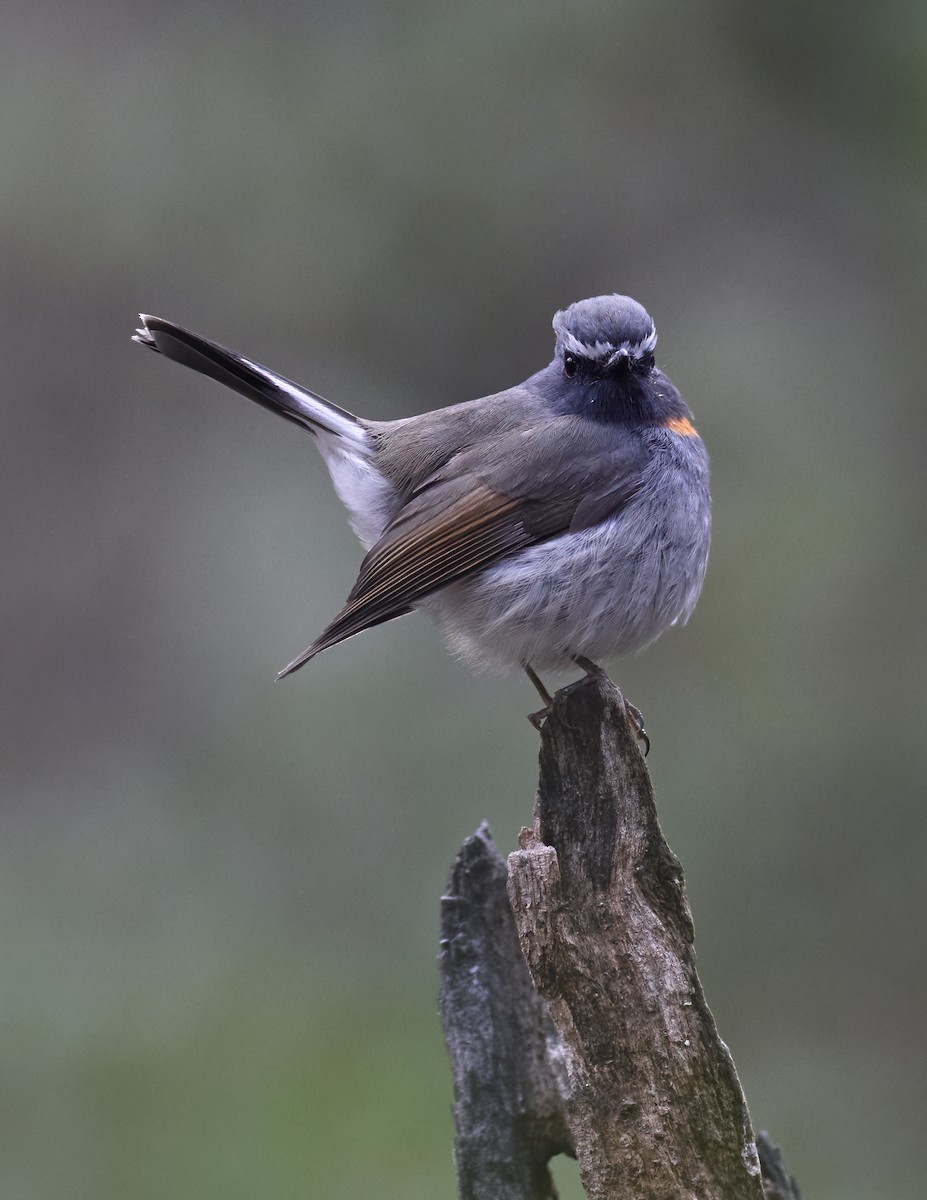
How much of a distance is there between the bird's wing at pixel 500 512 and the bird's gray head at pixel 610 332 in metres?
0.22

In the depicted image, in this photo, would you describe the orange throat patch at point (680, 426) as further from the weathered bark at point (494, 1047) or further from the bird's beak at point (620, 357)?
the weathered bark at point (494, 1047)

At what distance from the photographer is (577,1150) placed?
2.81 m

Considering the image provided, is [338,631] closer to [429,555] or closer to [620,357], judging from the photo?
[429,555]

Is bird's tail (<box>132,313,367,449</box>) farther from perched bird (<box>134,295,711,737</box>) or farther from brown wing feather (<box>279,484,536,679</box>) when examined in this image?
brown wing feather (<box>279,484,536,679</box>)

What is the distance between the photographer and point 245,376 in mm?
4367

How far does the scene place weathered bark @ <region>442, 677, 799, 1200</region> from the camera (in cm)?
275

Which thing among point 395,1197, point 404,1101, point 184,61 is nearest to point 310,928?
point 404,1101

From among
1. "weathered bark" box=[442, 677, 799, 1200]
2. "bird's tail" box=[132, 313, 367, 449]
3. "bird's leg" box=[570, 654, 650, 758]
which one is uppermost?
"bird's tail" box=[132, 313, 367, 449]

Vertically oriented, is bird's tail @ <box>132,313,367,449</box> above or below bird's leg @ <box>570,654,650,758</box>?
above

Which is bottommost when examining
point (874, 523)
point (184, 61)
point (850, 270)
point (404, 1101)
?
point (404, 1101)

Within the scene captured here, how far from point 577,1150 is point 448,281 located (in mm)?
4848

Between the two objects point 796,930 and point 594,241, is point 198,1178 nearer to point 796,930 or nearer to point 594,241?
point 796,930

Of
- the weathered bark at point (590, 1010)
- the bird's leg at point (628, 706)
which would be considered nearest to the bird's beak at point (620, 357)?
the bird's leg at point (628, 706)

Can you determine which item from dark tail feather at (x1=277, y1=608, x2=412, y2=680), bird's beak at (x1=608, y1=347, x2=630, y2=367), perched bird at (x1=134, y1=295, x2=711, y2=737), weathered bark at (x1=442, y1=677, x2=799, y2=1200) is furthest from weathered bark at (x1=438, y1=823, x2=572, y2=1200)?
bird's beak at (x1=608, y1=347, x2=630, y2=367)
